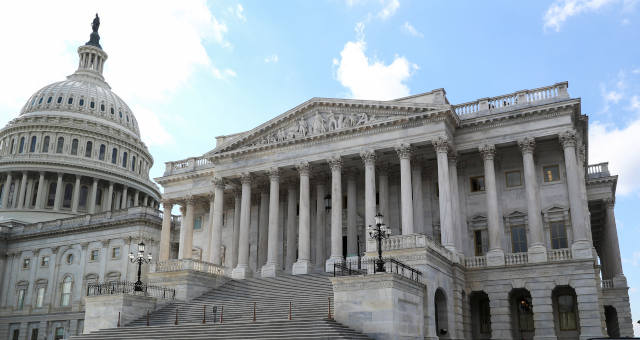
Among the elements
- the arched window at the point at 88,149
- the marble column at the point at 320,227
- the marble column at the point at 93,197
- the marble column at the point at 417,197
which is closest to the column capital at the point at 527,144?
the marble column at the point at 417,197

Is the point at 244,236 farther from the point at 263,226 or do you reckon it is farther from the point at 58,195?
the point at 58,195

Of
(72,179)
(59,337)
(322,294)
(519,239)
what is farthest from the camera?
(72,179)

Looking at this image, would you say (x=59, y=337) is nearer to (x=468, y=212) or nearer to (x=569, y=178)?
(x=468, y=212)

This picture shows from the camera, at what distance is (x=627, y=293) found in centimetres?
4859

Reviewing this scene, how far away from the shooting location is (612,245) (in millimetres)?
50812

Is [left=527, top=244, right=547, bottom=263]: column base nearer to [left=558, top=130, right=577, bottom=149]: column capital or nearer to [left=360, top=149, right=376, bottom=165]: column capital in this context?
[left=558, top=130, right=577, bottom=149]: column capital

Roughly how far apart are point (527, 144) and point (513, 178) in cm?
388

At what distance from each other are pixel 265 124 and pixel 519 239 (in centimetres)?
2237

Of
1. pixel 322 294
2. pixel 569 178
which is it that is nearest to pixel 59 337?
pixel 322 294

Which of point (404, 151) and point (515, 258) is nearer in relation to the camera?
point (515, 258)

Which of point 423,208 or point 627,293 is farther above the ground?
point 423,208

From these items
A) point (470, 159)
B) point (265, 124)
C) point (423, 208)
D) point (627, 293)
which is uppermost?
point (265, 124)

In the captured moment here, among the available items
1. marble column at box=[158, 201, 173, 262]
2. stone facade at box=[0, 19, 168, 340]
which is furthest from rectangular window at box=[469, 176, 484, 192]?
stone facade at box=[0, 19, 168, 340]

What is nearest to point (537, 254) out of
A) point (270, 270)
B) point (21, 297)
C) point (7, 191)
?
point (270, 270)
